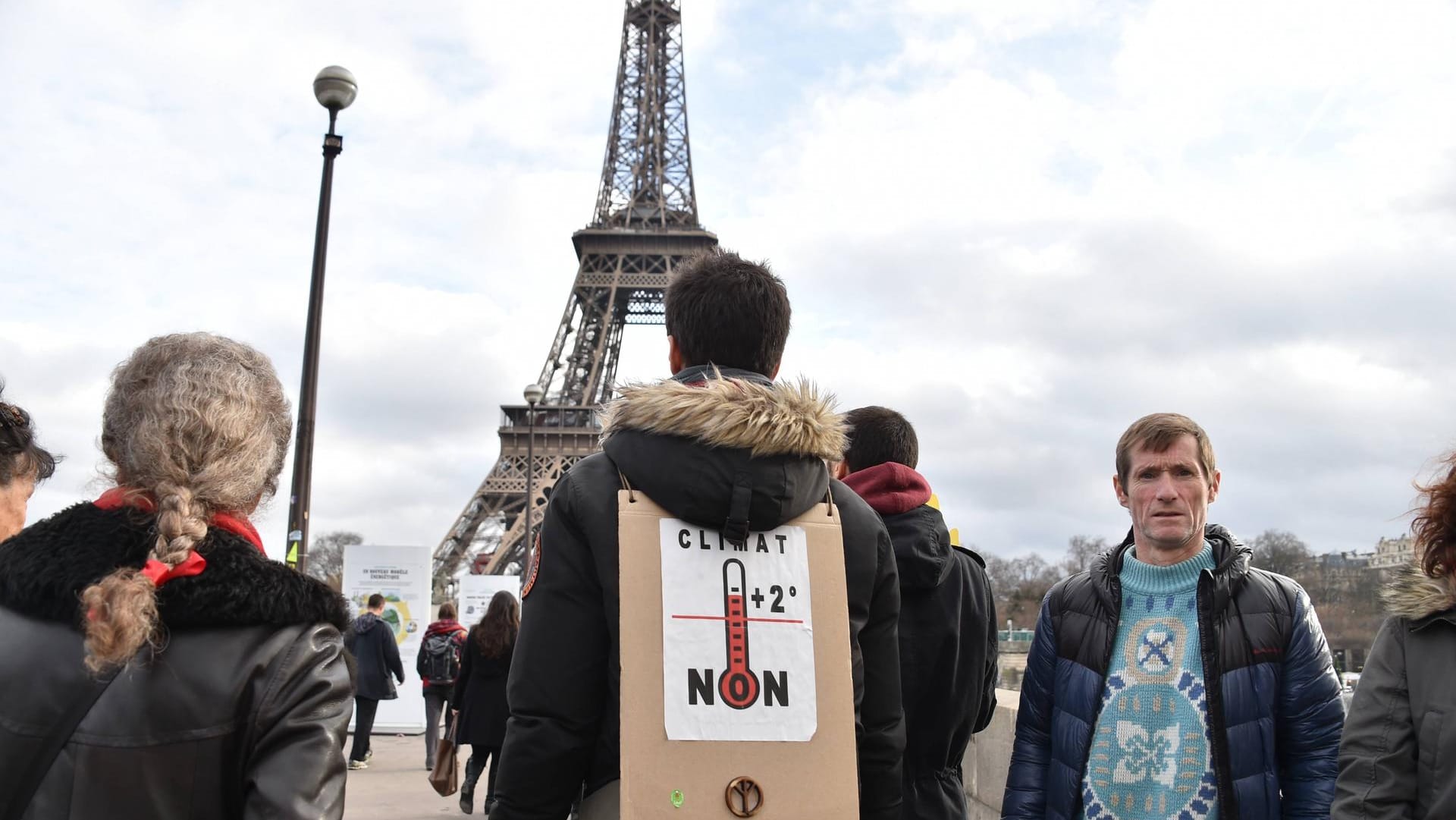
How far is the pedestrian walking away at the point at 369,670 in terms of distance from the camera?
40.4 feet

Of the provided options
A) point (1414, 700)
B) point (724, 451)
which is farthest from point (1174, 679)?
point (724, 451)

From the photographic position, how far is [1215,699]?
10.4 ft

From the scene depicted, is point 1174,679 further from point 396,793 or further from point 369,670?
point 369,670

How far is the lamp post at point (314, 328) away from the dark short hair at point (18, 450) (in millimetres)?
7923

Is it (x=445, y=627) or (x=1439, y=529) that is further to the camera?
(x=445, y=627)

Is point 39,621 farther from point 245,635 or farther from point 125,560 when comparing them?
point 245,635

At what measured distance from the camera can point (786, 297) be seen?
2924mm

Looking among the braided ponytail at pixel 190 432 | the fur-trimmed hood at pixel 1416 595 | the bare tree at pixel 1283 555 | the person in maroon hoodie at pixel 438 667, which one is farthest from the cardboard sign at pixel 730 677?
the bare tree at pixel 1283 555

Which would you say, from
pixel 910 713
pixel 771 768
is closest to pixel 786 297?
pixel 771 768

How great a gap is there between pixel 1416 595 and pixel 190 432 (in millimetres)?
2368

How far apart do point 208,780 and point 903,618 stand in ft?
6.92

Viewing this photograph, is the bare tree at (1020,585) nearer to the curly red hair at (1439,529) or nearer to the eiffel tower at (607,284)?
the eiffel tower at (607,284)

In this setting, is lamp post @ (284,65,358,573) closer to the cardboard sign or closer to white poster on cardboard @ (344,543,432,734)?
white poster on cardboard @ (344,543,432,734)

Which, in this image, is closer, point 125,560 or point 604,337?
point 125,560
